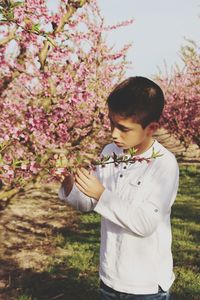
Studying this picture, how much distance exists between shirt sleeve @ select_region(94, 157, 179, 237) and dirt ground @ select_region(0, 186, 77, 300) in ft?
9.93

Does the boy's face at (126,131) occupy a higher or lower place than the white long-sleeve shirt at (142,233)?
higher

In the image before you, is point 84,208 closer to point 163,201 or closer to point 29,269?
point 163,201

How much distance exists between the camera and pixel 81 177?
185 centimetres

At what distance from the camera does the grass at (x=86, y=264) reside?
4594mm

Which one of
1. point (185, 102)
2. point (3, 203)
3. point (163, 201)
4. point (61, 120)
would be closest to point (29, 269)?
point (3, 203)

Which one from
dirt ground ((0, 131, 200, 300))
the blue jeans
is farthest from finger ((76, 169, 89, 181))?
dirt ground ((0, 131, 200, 300))

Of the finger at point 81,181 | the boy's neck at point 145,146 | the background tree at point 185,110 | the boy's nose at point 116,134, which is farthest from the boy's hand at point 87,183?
the background tree at point 185,110

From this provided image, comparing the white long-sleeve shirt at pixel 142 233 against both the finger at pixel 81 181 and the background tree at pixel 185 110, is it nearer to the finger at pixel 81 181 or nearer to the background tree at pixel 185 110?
the finger at pixel 81 181

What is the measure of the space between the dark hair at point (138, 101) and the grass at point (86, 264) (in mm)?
2742

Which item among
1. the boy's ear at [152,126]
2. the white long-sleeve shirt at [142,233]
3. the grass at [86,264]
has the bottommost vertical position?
the grass at [86,264]

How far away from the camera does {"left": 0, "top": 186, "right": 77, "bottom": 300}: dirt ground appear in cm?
525

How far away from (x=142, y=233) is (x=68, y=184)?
414mm

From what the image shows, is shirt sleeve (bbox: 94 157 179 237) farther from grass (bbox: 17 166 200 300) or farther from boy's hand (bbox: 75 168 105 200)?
grass (bbox: 17 166 200 300)

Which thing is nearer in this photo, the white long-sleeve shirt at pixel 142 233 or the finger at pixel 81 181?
the finger at pixel 81 181
